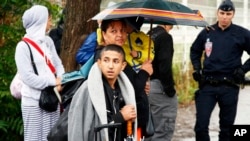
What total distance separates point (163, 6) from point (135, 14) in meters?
0.31

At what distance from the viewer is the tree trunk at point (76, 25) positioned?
20.1 ft

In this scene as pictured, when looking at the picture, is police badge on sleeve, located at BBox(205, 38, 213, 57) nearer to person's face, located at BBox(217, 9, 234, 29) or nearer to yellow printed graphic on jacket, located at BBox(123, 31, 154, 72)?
person's face, located at BBox(217, 9, 234, 29)

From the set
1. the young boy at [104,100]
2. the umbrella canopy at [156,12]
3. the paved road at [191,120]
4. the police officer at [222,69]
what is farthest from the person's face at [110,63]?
the paved road at [191,120]

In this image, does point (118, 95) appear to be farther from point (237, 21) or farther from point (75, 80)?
point (237, 21)

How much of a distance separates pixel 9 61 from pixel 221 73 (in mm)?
2520

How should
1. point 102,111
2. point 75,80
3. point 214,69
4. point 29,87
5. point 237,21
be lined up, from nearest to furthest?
point 102,111 → point 75,80 → point 29,87 → point 214,69 → point 237,21

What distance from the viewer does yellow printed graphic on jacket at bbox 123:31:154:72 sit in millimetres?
4320

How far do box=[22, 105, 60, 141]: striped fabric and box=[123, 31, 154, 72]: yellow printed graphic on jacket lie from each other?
1179mm

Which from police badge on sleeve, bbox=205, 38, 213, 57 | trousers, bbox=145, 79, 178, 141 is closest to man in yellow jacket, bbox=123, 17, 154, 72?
trousers, bbox=145, 79, 178, 141

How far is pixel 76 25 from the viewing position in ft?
20.2

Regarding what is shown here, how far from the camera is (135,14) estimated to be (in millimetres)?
4070

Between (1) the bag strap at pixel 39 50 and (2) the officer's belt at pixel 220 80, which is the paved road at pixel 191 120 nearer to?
(2) the officer's belt at pixel 220 80

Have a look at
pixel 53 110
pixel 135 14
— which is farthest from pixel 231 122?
pixel 135 14

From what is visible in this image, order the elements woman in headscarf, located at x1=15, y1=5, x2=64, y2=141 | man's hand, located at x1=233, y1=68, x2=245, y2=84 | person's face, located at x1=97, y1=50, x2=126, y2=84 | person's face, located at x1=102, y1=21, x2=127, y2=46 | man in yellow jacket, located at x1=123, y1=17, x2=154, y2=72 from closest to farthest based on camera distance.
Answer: person's face, located at x1=97, y1=50, x2=126, y2=84 < person's face, located at x1=102, y1=21, x2=127, y2=46 < man in yellow jacket, located at x1=123, y1=17, x2=154, y2=72 < woman in headscarf, located at x1=15, y1=5, x2=64, y2=141 < man's hand, located at x1=233, y1=68, x2=245, y2=84
